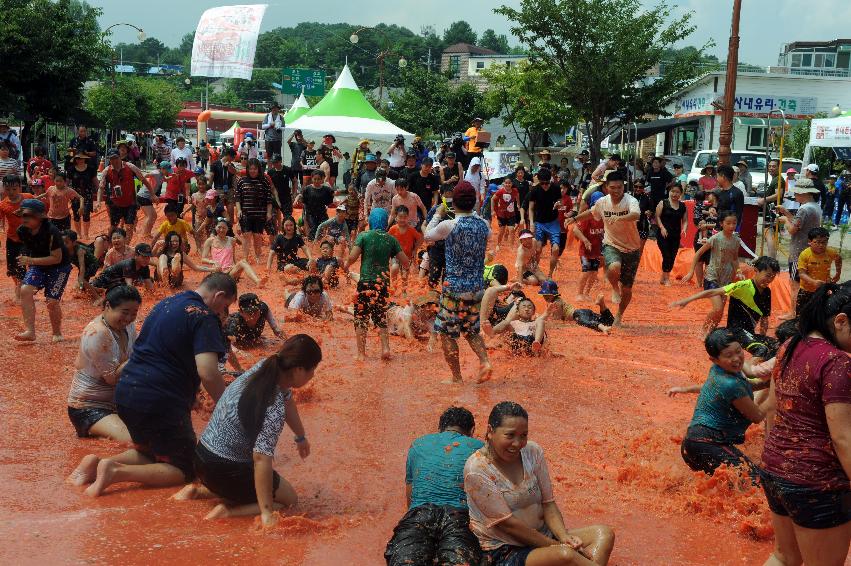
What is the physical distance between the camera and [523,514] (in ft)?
15.5

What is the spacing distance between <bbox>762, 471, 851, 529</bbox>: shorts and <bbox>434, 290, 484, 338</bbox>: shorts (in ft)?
16.0

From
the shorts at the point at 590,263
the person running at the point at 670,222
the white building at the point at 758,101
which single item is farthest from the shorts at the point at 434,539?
the white building at the point at 758,101

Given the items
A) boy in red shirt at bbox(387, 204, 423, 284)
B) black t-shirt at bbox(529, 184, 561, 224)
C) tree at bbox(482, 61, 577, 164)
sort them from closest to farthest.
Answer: boy in red shirt at bbox(387, 204, 423, 284), black t-shirt at bbox(529, 184, 561, 224), tree at bbox(482, 61, 577, 164)

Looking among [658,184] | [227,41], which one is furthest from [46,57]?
[658,184]

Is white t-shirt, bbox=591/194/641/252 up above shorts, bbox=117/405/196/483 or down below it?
above

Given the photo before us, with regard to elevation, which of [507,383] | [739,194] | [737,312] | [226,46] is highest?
[226,46]

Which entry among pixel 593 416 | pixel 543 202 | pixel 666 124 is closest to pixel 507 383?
pixel 593 416

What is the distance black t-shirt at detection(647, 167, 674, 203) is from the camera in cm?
1875

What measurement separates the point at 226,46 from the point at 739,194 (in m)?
19.4

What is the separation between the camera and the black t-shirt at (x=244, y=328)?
1028cm

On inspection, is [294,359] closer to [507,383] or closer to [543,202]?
[507,383]

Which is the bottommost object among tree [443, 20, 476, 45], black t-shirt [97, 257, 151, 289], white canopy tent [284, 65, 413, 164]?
black t-shirt [97, 257, 151, 289]

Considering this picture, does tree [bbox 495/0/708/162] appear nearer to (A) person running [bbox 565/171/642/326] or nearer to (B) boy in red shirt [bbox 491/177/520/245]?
(B) boy in red shirt [bbox 491/177/520/245]

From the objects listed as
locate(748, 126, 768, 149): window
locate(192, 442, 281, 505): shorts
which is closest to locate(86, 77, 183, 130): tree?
locate(748, 126, 768, 149): window
